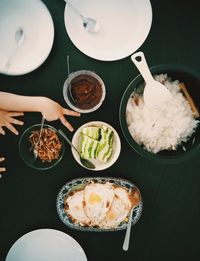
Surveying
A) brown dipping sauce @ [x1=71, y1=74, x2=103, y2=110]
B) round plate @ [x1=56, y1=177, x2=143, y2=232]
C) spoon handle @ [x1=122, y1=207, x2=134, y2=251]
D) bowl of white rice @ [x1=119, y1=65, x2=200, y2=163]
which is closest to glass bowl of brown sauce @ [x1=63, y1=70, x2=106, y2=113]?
brown dipping sauce @ [x1=71, y1=74, x2=103, y2=110]

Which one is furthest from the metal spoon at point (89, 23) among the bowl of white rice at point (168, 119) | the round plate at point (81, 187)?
the round plate at point (81, 187)

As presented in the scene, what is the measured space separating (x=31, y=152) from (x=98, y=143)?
0.90 ft

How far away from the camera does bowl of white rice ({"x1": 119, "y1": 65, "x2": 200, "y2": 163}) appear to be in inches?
56.2

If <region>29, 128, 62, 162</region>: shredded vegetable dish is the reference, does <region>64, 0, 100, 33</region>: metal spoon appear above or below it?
above

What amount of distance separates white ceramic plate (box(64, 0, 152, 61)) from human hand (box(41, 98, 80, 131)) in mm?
229

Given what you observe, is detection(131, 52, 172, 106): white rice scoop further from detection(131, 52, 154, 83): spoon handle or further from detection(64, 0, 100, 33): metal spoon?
detection(64, 0, 100, 33): metal spoon

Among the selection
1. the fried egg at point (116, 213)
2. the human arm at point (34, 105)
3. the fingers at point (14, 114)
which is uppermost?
the human arm at point (34, 105)

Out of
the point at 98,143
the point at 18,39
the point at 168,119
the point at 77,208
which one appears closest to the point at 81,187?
the point at 77,208

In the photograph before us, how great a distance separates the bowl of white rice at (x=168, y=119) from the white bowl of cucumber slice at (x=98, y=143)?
86 millimetres

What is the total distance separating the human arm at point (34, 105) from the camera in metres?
1.48

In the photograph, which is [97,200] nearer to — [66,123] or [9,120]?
[66,123]

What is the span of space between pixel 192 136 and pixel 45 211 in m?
0.65

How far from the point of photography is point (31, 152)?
1525 millimetres

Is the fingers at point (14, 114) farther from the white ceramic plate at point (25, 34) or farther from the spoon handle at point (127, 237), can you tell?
the spoon handle at point (127, 237)
